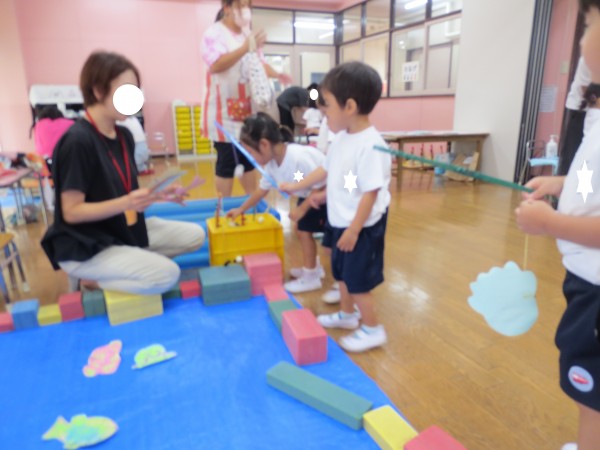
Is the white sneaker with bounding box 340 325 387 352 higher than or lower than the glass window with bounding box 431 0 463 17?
lower

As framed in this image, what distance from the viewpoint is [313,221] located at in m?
2.06

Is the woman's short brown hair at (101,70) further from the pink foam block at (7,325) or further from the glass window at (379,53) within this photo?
the glass window at (379,53)

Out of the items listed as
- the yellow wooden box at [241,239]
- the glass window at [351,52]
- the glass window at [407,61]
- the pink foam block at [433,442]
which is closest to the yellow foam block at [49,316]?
the yellow wooden box at [241,239]

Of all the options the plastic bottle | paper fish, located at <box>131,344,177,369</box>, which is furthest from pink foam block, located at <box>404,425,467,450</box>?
the plastic bottle

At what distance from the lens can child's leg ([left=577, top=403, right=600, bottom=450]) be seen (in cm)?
84

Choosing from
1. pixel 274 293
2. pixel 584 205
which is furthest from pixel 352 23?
pixel 584 205

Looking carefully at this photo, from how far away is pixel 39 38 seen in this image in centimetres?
680

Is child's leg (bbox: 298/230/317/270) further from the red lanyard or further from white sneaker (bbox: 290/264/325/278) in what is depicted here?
the red lanyard

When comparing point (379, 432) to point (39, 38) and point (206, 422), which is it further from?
point (39, 38)

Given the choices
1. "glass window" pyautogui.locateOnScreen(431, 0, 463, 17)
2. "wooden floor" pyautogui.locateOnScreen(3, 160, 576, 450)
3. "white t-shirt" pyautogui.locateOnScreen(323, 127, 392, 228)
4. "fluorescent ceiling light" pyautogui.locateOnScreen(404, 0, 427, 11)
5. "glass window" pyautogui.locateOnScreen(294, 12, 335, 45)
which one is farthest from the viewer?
"glass window" pyautogui.locateOnScreen(294, 12, 335, 45)

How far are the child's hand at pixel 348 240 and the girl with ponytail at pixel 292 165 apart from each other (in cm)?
46

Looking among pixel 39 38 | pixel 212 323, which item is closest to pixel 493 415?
pixel 212 323

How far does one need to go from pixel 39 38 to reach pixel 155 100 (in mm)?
1924

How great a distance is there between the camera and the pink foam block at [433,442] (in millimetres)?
992
